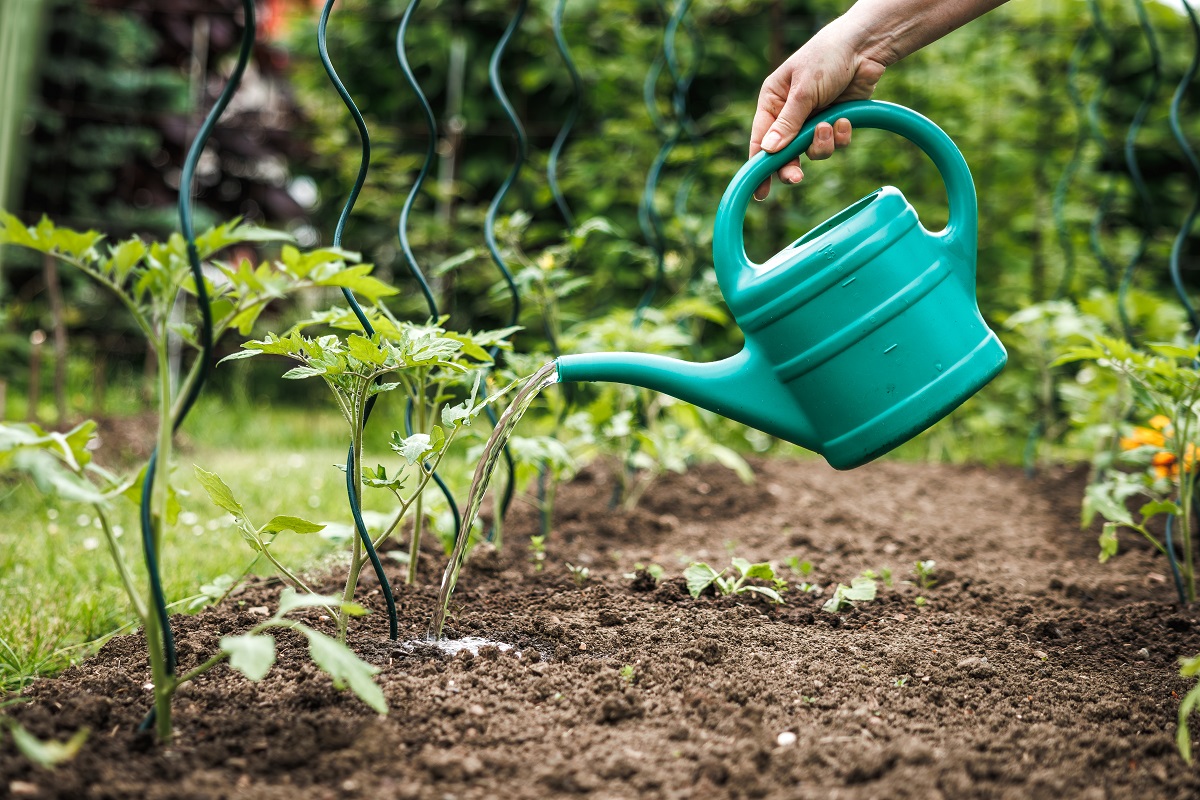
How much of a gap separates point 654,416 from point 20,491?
1.90 m

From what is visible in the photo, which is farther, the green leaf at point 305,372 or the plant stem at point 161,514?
the green leaf at point 305,372

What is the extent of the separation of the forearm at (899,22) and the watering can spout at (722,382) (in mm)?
557

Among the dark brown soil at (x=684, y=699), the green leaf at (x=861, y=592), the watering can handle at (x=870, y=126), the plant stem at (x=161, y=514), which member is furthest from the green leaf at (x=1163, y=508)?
the plant stem at (x=161, y=514)

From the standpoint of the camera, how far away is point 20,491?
272 cm

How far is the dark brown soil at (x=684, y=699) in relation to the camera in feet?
3.42

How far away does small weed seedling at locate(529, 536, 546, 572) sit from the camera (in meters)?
1.80

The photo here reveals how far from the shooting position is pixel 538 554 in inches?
74.0

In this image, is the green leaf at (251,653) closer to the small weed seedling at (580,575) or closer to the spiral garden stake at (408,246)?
the spiral garden stake at (408,246)

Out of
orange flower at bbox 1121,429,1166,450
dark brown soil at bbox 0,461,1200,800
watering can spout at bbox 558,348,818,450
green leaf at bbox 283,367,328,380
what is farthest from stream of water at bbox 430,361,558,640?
orange flower at bbox 1121,429,1166,450

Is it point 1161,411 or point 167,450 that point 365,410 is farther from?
point 1161,411

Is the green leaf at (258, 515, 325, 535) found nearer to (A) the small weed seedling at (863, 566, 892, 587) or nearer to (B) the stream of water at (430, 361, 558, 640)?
(B) the stream of water at (430, 361, 558, 640)

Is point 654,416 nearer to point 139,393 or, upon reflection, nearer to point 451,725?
point 451,725

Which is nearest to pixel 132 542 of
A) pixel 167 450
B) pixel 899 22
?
pixel 167 450

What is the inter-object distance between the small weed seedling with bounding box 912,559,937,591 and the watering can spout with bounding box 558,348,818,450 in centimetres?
54
